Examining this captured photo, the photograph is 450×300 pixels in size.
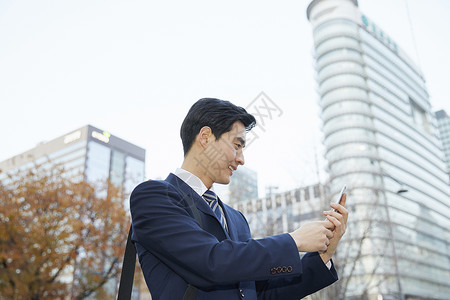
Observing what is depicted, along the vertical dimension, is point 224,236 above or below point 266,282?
above

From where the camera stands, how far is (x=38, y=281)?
12.6 metres

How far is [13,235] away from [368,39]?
71290 millimetres

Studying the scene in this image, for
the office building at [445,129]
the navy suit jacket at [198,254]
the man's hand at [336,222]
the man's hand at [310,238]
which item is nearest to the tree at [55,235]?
the navy suit jacket at [198,254]

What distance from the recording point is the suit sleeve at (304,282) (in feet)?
4.85

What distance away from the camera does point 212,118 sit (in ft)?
5.44

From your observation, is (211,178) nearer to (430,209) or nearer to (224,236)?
(224,236)

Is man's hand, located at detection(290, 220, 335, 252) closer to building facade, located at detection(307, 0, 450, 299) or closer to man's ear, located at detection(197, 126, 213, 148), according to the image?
man's ear, located at detection(197, 126, 213, 148)

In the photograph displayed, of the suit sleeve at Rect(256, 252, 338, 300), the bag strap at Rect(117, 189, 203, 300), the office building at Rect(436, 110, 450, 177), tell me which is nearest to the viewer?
the bag strap at Rect(117, 189, 203, 300)

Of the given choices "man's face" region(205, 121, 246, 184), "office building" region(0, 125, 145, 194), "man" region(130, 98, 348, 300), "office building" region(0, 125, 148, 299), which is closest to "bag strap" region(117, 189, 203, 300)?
"man" region(130, 98, 348, 300)

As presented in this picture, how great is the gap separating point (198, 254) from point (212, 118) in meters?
0.70

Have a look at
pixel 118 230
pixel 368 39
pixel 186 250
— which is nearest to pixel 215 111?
pixel 186 250

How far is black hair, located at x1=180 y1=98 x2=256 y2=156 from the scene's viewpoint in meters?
1.66

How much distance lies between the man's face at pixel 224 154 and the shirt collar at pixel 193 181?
7 centimetres

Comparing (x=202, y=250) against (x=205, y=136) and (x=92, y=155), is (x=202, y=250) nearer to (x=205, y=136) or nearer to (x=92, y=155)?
(x=205, y=136)
